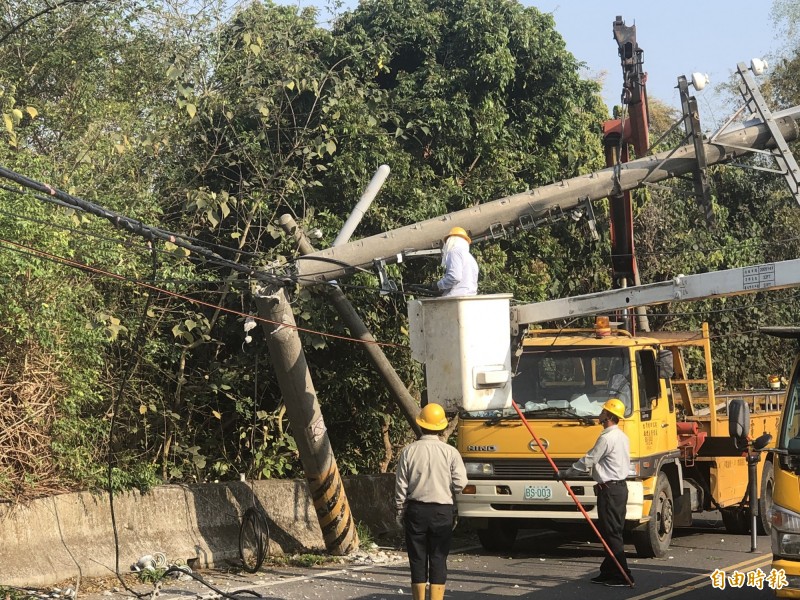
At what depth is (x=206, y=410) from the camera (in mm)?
14344

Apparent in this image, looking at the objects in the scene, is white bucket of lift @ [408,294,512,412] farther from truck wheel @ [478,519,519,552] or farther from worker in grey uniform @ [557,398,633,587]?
truck wheel @ [478,519,519,552]

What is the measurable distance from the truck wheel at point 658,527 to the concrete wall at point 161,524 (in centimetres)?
358

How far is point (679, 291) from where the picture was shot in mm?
10742

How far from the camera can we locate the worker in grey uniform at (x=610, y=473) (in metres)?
11.2

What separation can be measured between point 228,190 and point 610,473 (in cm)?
676

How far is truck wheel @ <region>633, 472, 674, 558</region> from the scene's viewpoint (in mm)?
12867

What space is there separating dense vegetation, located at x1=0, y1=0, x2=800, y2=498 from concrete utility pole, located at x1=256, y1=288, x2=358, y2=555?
577mm

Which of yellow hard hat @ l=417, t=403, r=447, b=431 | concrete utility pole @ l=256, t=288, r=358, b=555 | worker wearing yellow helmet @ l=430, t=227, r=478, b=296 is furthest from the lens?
concrete utility pole @ l=256, t=288, r=358, b=555

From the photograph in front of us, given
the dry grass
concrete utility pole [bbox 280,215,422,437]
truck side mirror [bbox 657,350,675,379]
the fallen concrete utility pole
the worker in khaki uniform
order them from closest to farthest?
the worker in khaki uniform < the dry grass < the fallen concrete utility pole < concrete utility pole [bbox 280,215,422,437] < truck side mirror [bbox 657,350,675,379]

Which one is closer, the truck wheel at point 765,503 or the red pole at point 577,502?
the red pole at point 577,502

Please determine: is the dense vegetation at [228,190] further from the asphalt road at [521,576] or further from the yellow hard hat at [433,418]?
the yellow hard hat at [433,418]

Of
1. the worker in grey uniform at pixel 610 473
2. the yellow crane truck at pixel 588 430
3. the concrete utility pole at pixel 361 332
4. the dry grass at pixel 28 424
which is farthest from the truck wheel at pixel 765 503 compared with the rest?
the dry grass at pixel 28 424

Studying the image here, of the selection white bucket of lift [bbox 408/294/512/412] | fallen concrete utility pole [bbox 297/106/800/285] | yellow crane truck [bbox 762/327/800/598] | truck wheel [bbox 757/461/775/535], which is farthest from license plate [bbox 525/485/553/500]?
truck wheel [bbox 757/461/775/535]

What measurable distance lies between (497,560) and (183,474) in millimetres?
4129
